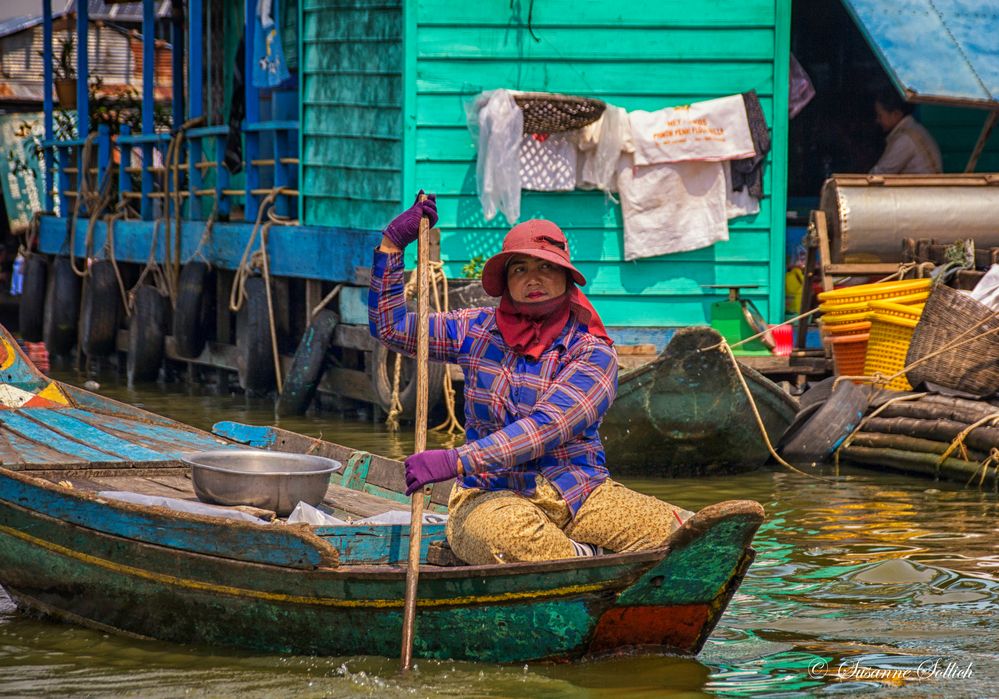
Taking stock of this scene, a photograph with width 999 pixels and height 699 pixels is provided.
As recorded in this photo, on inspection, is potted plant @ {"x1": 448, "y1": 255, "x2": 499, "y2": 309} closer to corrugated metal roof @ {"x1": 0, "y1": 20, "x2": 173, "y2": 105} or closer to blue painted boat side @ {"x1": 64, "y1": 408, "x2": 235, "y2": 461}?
blue painted boat side @ {"x1": 64, "y1": 408, "x2": 235, "y2": 461}

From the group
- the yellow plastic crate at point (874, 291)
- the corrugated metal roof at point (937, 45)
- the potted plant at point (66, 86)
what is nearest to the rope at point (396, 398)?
the yellow plastic crate at point (874, 291)

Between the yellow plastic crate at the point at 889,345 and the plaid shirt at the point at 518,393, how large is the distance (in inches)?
198

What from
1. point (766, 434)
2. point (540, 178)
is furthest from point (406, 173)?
point (766, 434)

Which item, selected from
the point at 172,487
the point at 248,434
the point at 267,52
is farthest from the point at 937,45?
the point at 172,487

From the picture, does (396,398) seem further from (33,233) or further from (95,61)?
(95,61)

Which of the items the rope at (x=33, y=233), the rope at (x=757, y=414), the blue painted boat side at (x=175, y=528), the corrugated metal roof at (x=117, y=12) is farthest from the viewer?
the corrugated metal roof at (x=117, y=12)

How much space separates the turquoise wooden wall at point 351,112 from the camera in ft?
37.1

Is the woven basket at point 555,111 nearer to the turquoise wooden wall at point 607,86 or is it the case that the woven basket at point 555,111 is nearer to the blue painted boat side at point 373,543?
the turquoise wooden wall at point 607,86

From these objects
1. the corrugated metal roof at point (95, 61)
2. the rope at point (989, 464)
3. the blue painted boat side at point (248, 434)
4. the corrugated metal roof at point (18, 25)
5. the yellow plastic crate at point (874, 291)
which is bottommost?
the rope at point (989, 464)

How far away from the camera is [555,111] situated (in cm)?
1076

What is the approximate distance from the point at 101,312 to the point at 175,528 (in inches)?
404

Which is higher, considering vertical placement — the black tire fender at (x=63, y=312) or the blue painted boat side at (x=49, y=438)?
the blue painted boat side at (x=49, y=438)

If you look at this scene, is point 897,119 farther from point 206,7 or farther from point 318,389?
point 206,7

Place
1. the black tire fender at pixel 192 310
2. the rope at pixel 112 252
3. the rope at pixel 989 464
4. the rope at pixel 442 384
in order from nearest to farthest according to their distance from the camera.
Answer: the rope at pixel 989 464, the rope at pixel 442 384, the black tire fender at pixel 192 310, the rope at pixel 112 252
